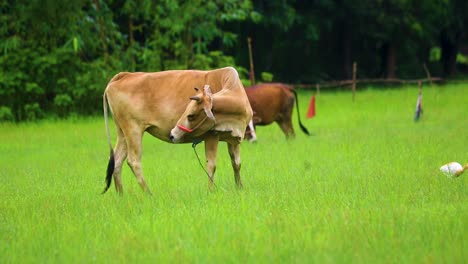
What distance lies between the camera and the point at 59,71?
24938mm

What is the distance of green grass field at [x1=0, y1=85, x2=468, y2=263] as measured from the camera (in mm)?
6730

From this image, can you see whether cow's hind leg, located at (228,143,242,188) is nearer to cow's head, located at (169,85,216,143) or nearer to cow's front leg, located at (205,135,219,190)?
cow's front leg, located at (205,135,219,190)

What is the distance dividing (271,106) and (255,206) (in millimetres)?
9586

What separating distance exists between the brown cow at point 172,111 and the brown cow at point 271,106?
711 centimetres

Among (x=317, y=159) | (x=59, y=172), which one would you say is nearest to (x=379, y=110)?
(x=317, y=159)

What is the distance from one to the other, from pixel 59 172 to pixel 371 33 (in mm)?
29944

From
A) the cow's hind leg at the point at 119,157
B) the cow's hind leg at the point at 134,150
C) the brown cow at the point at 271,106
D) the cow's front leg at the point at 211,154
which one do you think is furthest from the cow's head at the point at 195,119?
the brown cow at the point at 271,106

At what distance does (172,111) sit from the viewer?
10602mm

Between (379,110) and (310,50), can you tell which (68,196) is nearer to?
(379,110)

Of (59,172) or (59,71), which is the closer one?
(59,172)

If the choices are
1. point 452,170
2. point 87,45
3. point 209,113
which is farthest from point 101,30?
point 452,170

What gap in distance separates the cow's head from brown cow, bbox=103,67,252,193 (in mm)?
11

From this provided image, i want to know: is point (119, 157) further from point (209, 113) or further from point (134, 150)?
point (209, 113)

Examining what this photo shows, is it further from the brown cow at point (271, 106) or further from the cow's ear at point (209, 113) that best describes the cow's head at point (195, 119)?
the brown cow at point (271, 106)
